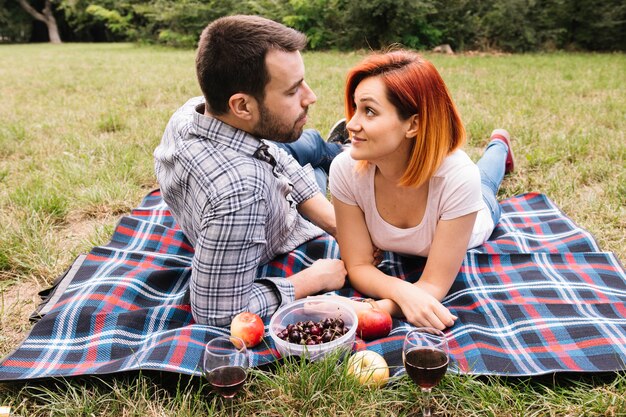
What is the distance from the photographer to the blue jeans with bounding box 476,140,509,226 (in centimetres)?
356

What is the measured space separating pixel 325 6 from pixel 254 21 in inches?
559

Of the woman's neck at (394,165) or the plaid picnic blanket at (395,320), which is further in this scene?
the woman's neck at (394,165)

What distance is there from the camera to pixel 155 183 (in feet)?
15.4

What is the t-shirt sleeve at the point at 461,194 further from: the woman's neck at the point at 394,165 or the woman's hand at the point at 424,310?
the woman's hand at the point at 424,310

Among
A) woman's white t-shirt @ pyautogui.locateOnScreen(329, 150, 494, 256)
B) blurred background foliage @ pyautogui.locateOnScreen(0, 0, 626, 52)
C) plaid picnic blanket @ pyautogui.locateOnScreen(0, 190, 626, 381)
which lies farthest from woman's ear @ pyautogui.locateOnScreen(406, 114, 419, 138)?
blurred background foliage @ pyautogui.locateOnScreen(0, 0, 626, 52)

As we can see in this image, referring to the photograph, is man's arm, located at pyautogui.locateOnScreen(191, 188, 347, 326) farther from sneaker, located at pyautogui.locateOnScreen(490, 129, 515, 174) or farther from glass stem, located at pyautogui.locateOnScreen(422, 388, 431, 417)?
sneaker, located at pyautogui.locateOnScreen(490, 129, 515, 174)

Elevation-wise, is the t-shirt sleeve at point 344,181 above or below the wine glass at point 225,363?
above

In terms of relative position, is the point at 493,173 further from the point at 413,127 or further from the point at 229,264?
the point at 229,264

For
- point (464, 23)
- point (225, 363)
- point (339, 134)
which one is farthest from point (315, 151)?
point (464, 23)

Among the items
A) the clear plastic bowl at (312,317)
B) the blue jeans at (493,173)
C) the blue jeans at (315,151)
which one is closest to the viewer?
the clear plastic bowl at (312,317)

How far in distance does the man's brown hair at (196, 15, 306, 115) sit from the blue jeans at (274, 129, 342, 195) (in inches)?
54.1

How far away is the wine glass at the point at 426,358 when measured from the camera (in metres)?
1.91

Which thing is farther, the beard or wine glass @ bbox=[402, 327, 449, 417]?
the beard

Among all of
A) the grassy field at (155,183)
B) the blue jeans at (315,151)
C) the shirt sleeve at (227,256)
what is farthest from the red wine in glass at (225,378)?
the blue jeans at (315,151)
